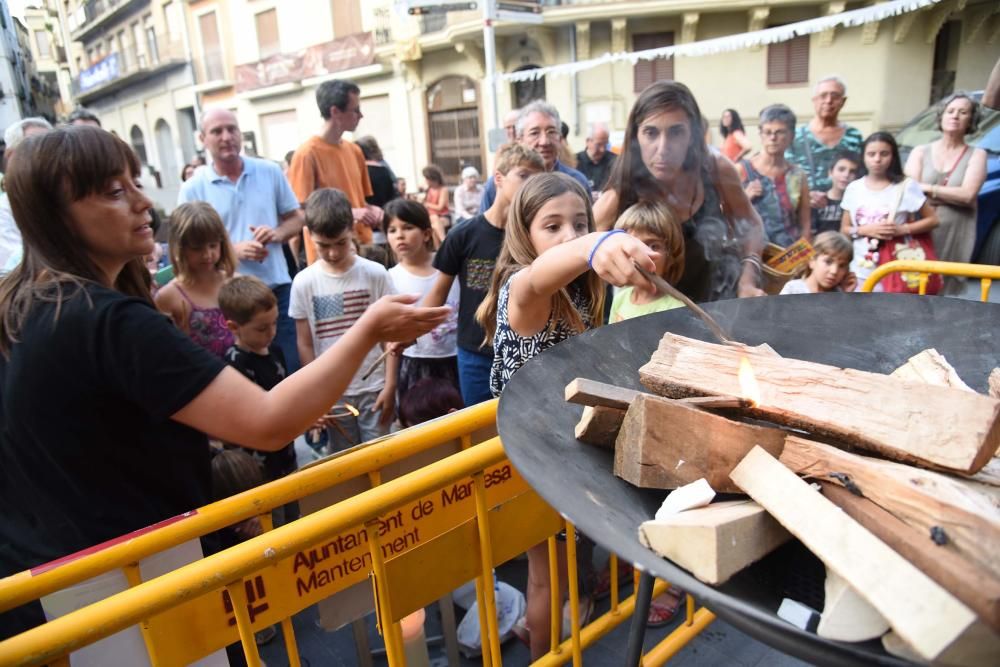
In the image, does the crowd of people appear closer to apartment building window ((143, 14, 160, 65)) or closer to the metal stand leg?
the metal stand leg

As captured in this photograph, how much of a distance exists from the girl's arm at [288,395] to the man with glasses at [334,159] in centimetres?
263

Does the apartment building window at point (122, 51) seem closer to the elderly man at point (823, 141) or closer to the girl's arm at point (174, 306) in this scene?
the girl's arm at point (174, 306)

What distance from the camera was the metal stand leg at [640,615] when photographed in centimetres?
135

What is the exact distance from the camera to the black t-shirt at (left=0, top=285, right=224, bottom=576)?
1.13 metres

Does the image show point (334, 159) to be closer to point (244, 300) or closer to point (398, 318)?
point (244, 300)

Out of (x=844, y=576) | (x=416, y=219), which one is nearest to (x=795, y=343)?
(x=844, y=576)

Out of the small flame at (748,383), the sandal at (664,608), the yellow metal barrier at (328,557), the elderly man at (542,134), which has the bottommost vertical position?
the sandal at (664,608)

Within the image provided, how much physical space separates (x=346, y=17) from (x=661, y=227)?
20.0m

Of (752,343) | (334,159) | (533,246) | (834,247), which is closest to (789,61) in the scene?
(834,247)

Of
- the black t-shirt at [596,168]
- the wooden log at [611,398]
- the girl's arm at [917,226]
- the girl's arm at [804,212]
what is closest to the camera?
the wooden log at [611,398]

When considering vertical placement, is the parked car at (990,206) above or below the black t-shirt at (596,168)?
below

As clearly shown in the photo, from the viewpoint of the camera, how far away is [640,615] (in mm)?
1414

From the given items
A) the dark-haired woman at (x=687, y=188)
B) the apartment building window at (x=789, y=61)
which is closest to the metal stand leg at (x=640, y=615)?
the dark-haired woman at (x=687, y=188)

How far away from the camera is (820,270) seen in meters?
3.16
